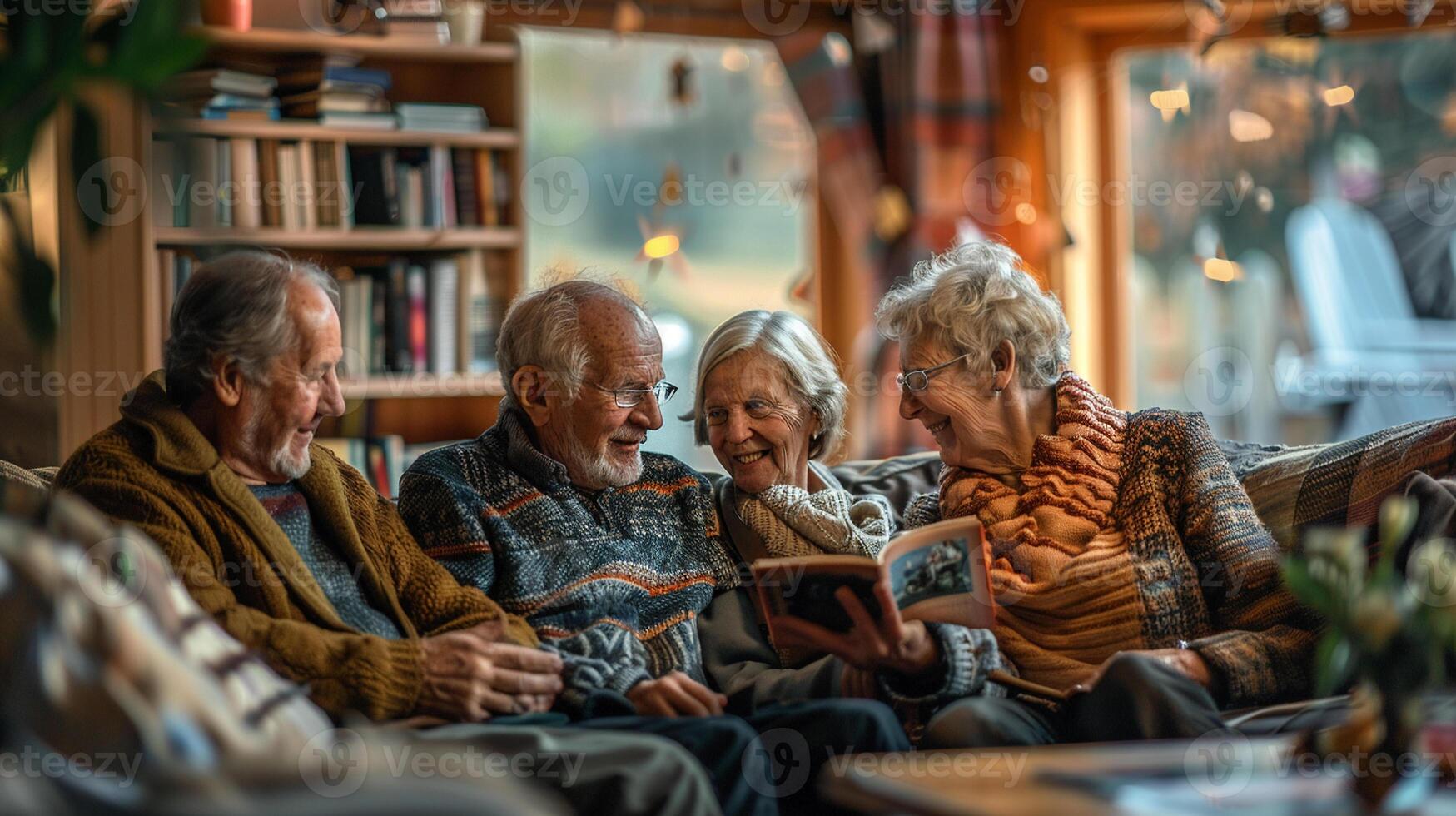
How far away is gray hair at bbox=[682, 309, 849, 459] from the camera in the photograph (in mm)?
2523

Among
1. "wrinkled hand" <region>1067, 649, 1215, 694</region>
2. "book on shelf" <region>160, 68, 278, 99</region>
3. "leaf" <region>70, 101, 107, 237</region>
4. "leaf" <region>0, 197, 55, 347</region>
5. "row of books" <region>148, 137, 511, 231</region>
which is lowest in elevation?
"wrinkled hand" <region>1067, 649, 1215, 694</region>

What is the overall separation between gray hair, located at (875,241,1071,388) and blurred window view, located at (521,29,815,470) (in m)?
1.81

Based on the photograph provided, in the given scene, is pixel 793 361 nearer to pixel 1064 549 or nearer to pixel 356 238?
pixel 1064 549

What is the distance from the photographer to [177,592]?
1.66m

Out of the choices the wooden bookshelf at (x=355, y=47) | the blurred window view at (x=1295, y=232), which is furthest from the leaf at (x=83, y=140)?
the blurred window view at (x=1295, y=232)

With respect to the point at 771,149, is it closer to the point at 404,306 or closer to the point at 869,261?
the point at 869,261

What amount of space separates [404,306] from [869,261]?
136 cm

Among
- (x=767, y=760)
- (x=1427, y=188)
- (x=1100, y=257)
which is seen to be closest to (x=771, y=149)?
(x=1100, y=257)

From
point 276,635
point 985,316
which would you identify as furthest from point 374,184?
point 276,635

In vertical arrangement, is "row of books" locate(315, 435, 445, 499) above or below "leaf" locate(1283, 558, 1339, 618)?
below

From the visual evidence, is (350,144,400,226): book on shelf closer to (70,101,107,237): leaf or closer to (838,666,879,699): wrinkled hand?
(838,666,879,699): wrinkled hand

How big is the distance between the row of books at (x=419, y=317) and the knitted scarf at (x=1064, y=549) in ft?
6.52

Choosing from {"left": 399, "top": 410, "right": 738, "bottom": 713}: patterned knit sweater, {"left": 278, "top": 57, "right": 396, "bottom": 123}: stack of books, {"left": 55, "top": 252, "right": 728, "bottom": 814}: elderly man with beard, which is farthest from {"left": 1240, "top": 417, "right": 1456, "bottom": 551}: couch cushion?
{"left": 278, "top": 57, "right": 396, "bottom": 123}: stack of books

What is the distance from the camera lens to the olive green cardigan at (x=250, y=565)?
6.40 ft
